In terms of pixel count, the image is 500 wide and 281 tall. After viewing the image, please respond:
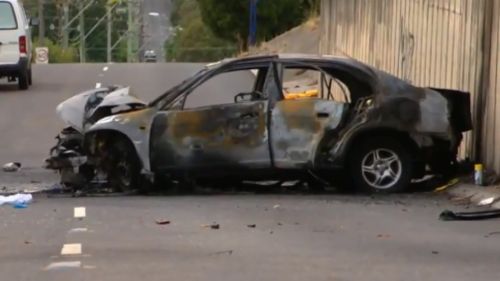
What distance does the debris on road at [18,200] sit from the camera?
1322 centimetres

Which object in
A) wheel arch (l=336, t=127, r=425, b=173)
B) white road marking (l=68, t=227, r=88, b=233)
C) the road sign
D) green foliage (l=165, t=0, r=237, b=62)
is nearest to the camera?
white road marking (l=68, t=227, r=88, b=233)

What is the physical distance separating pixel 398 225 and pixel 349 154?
2.47 m

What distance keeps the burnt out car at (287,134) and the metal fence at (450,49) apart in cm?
83

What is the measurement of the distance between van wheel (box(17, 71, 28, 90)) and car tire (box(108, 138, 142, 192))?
15.9m

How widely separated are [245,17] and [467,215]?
38175mm

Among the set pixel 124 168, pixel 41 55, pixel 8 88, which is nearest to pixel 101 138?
pixel 124 168

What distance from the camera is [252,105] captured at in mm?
13859

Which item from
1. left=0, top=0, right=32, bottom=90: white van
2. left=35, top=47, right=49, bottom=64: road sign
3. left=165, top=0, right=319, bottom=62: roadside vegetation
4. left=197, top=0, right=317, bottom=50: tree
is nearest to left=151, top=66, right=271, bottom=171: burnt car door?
left=0, top=0, right=32, bottom=90: white van

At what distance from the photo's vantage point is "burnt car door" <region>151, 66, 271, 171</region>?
13.8 m

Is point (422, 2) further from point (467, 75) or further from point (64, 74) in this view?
point (64, 74)

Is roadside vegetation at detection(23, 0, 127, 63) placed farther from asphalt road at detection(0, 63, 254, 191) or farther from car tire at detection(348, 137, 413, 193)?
car tire at detection(348, 137, 413, 193)

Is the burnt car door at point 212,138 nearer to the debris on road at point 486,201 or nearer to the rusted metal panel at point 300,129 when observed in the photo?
the rusted metal panel at point 300,129

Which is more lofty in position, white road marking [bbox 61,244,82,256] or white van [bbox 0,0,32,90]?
white van [bbox 0,0,32,90]

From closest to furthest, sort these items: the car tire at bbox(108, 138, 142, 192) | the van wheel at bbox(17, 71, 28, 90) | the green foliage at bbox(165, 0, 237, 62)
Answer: the car tire at bbox(108, 138, 142, 192), the van wheel at bbox(17, 71, 28, 90), the green foliage at bbox(165, 0, 237, 62)
